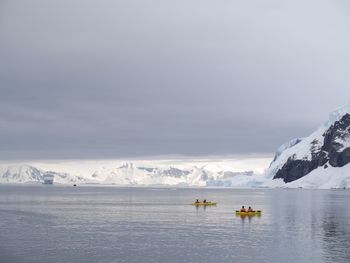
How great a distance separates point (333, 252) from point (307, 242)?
7.47 meters

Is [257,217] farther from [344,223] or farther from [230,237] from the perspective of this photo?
[230,237]

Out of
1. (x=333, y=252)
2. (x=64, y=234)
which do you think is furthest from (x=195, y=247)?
(x=64, y=234)

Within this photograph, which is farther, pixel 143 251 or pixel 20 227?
pixel 20 227

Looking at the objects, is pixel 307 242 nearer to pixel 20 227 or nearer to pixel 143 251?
pixel 143 251

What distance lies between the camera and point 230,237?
68062mm

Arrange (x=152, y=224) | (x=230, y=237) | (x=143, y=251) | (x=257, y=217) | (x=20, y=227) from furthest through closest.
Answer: (x=257, y=217) < (x=152, y=224) < (x=20, y=227) < (x=230, y=237) < (x=143, y=251)

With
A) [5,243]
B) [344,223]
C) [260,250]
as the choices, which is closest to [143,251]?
[260,250]

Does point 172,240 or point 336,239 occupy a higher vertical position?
point 336,239

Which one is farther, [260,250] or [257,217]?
[257,217]

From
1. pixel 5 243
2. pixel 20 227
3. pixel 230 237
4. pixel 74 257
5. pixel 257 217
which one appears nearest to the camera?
pixel 74 257

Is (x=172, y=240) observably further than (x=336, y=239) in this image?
No

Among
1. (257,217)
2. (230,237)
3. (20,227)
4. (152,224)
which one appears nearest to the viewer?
(230,237)

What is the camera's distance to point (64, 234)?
228 ft

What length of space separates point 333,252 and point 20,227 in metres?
44.4
